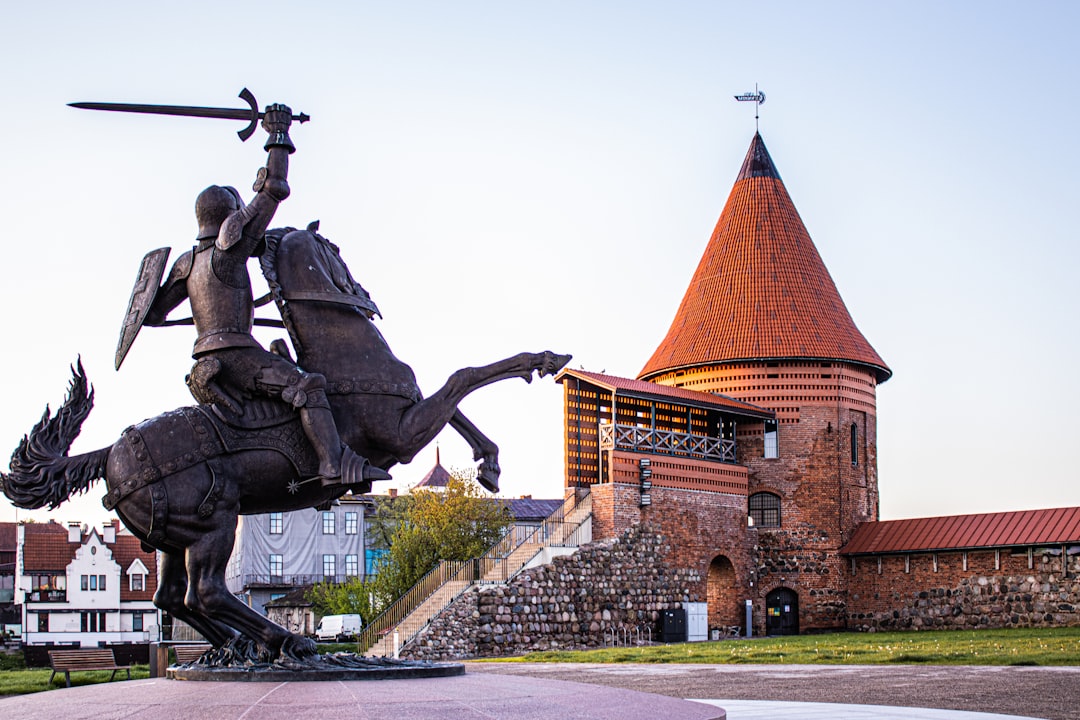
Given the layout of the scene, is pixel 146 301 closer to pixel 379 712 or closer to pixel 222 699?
pixel 222 699

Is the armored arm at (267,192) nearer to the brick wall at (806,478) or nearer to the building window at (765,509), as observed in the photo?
the brick wall at (806,478)

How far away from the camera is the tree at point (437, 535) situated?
119 feet

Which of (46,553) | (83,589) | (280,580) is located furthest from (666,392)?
(46,553)

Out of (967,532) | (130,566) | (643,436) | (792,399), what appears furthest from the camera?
(130,566)

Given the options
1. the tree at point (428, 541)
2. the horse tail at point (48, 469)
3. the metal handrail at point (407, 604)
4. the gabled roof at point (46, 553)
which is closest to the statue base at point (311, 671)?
the horse tail at point (48, 469)

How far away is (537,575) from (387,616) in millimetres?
3533

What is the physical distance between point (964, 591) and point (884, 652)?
12.3 metres

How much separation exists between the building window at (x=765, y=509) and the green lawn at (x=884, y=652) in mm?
7910

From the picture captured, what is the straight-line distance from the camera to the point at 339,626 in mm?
40094

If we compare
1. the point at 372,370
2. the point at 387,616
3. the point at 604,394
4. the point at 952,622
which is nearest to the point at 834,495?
the point at 952,622

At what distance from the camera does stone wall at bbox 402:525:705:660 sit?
96.6 ft

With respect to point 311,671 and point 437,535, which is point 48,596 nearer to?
point 437,535

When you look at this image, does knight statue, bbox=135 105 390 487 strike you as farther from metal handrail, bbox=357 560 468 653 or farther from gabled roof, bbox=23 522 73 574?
gabled roof, bbox=23 522 73 574

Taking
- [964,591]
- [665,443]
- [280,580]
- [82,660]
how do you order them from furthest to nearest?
[280,580] < [665,443] < [964,591] < [82,660]
